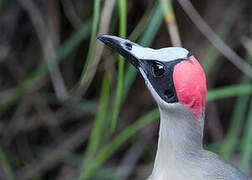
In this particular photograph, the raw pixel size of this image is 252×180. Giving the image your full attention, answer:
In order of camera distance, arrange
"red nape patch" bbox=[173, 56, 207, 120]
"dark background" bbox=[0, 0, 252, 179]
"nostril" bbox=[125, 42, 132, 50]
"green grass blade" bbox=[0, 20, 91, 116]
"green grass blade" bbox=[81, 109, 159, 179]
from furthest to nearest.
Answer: "dark background" bbox=[0, 0, 252, 179]
"green grass blade" bbox=[0, 20, 91, 116]
"green grass blade" bbox=[81, 109, 159, 179]
"nostril" bbox=[125, 42, 132, 50]
"red nape patch" bbox=[173, 56, 207, 120]

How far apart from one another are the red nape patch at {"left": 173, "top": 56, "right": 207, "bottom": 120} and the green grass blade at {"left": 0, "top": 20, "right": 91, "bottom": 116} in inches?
39.3

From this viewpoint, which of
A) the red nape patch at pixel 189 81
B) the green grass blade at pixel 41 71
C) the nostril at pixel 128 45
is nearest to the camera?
the red nape patch at pixel 189 81

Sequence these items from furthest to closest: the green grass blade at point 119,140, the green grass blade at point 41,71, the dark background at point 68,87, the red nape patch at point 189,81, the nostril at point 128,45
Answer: the dark background at point 68,87, the green grass blade at point 41,71, the green grass blade at point 119,140, the nostril at point 128,45, the red nape patch at point 189,81

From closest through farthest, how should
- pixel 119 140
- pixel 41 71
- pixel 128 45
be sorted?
1. pixel 128 45
2. pixel 119 140
3. pixel 41 71

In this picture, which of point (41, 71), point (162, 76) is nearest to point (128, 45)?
point (162, 76)

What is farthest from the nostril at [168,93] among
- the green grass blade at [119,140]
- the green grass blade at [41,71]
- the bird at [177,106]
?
the green grass blade at [41,71]

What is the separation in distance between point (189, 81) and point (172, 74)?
0.05 metres

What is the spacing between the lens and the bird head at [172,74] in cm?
124

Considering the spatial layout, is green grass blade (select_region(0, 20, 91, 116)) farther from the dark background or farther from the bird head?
the bird head

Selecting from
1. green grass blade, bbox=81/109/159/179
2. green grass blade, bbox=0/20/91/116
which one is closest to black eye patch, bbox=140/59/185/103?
green grass blade, bbox=81/109/159/179

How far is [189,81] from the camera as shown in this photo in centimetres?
124

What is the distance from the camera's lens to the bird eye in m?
1.28

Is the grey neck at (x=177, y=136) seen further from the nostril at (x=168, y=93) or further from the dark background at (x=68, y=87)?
the dark background at (x=68, y=87)

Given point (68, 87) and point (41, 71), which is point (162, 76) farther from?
point (68, 87)
